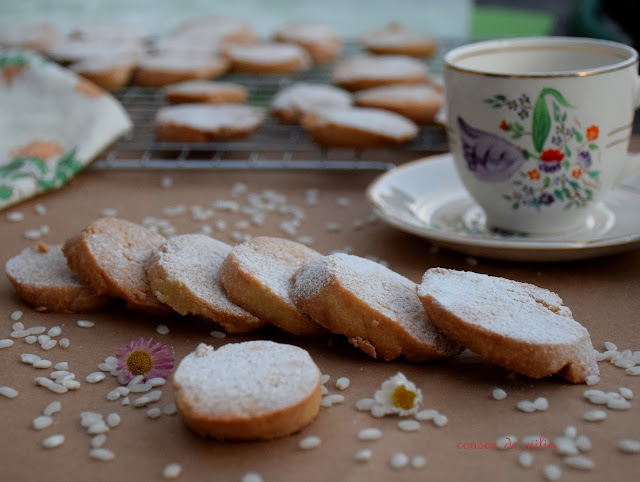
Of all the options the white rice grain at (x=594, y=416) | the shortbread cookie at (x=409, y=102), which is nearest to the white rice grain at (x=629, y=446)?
the white rice grain at (x=594, y=416)

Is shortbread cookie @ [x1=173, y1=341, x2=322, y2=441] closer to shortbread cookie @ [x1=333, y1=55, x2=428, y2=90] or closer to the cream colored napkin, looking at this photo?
the cream colored napkin

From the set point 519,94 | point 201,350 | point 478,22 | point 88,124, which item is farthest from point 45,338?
point 478,22

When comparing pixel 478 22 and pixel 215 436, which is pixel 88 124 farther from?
pixel 478 22

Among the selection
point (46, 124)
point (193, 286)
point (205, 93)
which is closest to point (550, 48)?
point (193, 286)

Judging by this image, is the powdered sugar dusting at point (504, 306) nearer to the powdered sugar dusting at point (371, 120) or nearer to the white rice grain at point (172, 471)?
the white rice grain at point (172, 471)

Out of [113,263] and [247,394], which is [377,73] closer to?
[113,263]
